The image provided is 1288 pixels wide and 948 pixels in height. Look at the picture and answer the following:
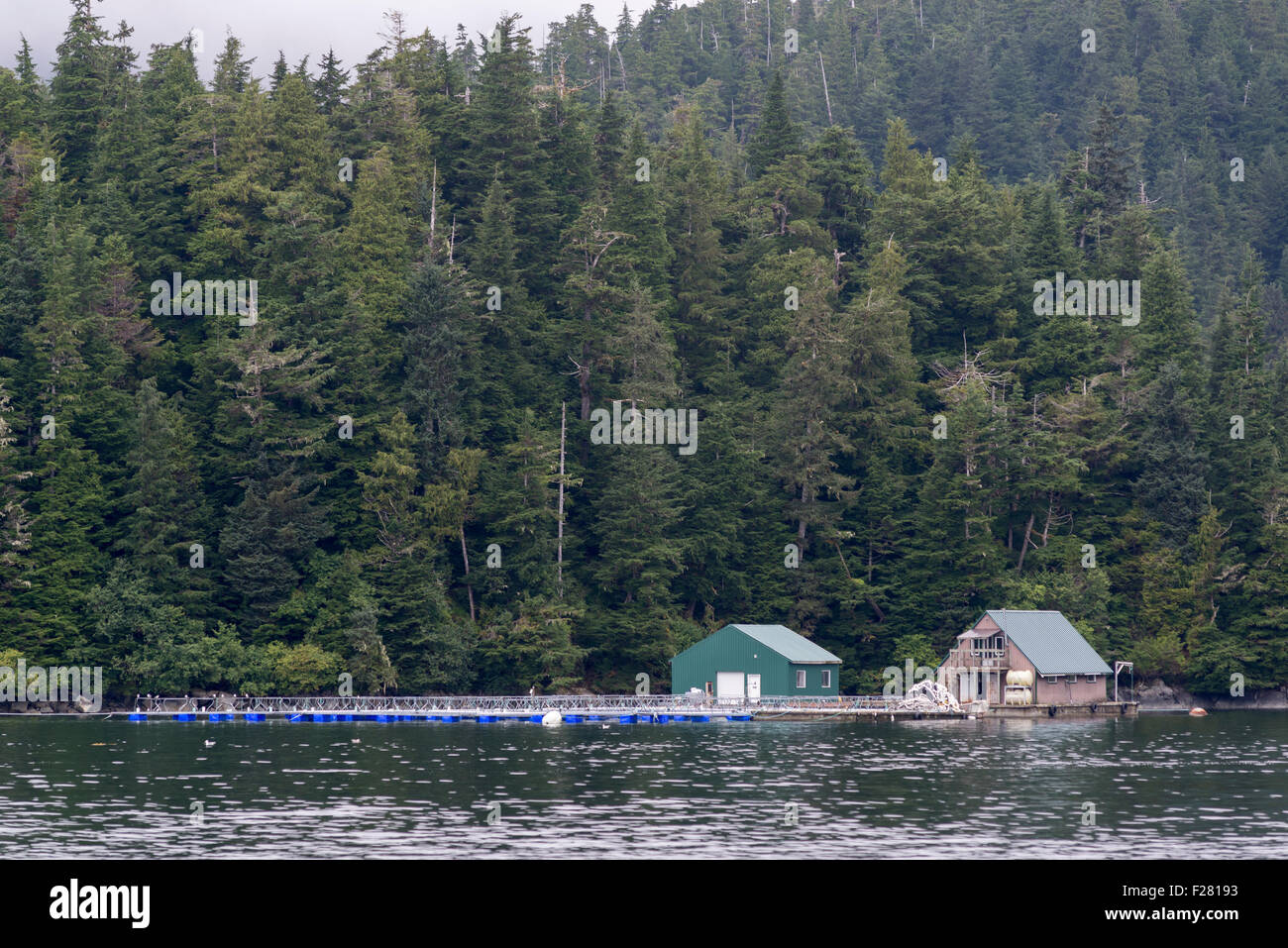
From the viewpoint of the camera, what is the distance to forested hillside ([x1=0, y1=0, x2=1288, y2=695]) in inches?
3469

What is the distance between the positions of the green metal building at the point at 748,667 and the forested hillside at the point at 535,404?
393cm

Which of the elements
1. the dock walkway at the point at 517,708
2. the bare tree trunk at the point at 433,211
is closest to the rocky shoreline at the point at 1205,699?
the dock walkway at the point at 517,708

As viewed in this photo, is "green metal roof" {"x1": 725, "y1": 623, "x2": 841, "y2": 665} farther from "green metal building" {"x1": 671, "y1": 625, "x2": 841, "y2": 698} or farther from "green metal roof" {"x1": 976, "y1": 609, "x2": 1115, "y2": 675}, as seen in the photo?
"green metal roof" {"x1": 976, "y1": 609, "x2": 1115, "y2": 675}

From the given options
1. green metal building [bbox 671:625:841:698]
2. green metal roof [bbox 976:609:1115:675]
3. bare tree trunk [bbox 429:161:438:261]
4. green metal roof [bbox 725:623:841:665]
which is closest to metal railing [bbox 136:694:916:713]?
green metal building [bbox 671:625:841:698]

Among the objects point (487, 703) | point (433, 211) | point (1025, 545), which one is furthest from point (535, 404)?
point (1025, 545)

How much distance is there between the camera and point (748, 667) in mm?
88750

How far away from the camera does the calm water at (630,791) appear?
39969 mm

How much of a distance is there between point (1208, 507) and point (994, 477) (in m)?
14.3

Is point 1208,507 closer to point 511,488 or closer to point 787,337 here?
point 787,337

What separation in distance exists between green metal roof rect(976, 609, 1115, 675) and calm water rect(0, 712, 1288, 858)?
10.2 metres

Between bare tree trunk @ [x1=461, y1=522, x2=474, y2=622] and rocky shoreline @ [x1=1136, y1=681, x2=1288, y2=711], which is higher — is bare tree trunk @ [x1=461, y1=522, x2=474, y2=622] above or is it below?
above

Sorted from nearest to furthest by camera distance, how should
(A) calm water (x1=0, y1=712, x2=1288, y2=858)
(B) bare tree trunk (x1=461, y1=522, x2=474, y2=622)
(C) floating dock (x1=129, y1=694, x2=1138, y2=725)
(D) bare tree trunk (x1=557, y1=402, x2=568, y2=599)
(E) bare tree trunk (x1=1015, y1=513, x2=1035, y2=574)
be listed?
1. (A) calm water (x1=0, y1=712, x2=1288, y2=858)
2. (C) floating dock (x1=129, y1=694, x2=1138, y2=725)
3. (D) bare tree trunk (x1=557, y1=402, x2=568, y2=599)
4. (B) bare tree trunk (x1=461, y1=522, x2=474, y2=622)
5. (E) bare tree trunk (x1=1015, y1=513, x2=1035, y2=574)
